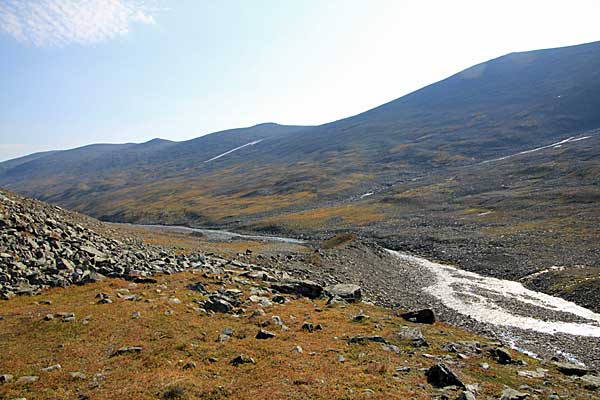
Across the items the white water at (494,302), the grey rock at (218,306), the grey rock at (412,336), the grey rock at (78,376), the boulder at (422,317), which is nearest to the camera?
the grey rock at (78,376)

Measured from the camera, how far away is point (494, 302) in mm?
45781

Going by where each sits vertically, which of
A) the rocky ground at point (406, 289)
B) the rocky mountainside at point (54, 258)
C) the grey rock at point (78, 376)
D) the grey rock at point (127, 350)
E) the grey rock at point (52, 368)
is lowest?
the rocky ground at point (406, 289)

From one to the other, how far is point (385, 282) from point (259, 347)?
116 feet

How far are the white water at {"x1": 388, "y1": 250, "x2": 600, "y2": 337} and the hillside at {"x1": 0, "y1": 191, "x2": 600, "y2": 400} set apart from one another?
12550mm

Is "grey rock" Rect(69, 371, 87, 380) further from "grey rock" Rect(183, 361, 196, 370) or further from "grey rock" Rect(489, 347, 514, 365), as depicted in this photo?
"grey rock" Rect(489, 347, 514, 365)

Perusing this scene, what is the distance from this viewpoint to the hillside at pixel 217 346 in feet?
56.4

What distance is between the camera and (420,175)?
602 ft

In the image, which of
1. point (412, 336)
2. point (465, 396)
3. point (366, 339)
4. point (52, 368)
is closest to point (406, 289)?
point (412, 336)

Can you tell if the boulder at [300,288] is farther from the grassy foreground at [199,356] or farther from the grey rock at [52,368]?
the grey rock at [52,368]

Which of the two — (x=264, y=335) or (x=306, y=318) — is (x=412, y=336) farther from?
(x=264, y=335)

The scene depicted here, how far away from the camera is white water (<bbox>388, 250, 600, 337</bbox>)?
124 ft

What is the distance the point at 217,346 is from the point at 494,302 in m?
36.1

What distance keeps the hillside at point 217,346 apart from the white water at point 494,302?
494 inches

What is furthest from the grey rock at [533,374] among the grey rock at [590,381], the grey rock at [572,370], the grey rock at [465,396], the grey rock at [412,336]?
the grey rock at [465,396]
